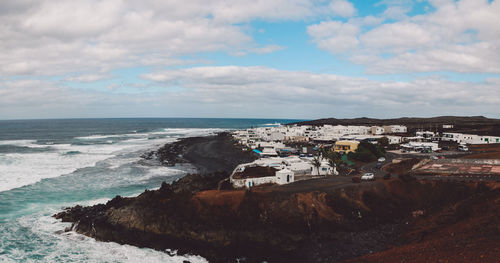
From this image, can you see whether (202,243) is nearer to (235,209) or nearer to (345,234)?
(235,209)

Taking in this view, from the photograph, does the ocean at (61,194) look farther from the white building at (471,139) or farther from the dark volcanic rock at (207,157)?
the white building at (471,139)

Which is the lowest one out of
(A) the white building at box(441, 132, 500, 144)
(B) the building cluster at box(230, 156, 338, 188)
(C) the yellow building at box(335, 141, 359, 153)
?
(B) the building cluster at box(230, 156, 338, 188)

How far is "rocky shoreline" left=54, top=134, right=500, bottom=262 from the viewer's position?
70.6ft

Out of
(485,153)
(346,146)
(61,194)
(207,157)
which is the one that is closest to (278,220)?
(61,194)

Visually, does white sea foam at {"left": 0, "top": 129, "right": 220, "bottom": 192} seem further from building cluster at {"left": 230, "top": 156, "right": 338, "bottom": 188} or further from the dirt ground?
the dirt ground

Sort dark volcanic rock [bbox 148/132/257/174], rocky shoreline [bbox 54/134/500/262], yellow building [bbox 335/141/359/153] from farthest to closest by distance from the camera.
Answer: yellow building [bbox 335/141/359/153], dark volcanic rock [bbox 148/132/257/174], rocky shoreline [bbox 54/134/500/262]

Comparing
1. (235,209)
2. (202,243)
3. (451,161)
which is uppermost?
(451,161)

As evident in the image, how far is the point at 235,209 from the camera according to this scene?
2519 centimetres

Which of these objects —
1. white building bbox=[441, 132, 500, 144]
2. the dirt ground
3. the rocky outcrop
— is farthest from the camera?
white building bbox=[441, 132, 500, 144]

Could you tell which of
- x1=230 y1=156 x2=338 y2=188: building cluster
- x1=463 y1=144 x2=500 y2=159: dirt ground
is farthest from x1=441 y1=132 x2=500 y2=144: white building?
x1=230 y1=156 x2=338 y2=188: building cluster

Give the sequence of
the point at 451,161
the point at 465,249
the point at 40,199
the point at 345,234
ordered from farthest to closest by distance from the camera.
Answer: the point at 451,161 → the point at 40,199 → the point at 345,234 → the point at 465,249

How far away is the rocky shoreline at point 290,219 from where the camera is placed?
848 inches

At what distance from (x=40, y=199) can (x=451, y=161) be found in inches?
1731

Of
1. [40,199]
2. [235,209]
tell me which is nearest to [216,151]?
[40,199]
